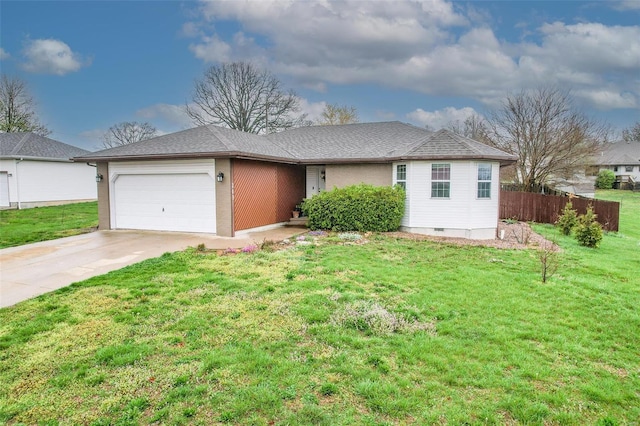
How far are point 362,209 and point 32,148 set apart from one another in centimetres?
2037

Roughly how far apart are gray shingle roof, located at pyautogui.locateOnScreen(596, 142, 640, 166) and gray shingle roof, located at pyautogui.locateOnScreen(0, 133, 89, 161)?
53.5 m

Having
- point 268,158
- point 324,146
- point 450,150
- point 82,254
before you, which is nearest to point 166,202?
point 268,158

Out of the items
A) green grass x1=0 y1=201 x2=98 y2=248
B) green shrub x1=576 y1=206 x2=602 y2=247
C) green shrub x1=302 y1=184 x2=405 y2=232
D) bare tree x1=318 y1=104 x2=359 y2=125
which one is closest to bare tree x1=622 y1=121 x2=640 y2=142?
bare tree x1=318 y1=104 x2=359 y2=125

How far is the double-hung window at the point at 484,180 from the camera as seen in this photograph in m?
12.5

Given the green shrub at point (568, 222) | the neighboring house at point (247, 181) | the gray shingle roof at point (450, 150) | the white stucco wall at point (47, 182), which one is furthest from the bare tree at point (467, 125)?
the white stucco wall at point (47, 182)

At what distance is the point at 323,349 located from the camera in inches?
163

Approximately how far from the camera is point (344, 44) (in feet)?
59.1

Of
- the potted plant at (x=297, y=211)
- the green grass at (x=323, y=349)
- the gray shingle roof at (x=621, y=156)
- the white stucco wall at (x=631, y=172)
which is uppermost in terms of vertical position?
the gray shingle roof at (x=621, y=156)

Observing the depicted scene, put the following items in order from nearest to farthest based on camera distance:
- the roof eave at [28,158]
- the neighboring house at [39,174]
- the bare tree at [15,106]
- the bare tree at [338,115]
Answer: the roof eave at [28,158], the neighboring house at [39,174], the bare tree at [15,106], the bare tree at [338,115]

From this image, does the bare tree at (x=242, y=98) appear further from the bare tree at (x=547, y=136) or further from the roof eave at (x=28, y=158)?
the bare tree at (x=547, y=136)

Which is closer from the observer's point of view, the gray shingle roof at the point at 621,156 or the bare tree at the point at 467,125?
the bare tree at the point at 467,125

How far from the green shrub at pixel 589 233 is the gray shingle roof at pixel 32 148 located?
78.6 feet

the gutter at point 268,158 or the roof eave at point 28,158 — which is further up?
the roof eave at point 28,158

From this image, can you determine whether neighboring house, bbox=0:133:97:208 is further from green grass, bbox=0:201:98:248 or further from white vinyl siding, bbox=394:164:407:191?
white vinyl siding, bbox=394:164:407:191
